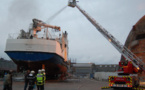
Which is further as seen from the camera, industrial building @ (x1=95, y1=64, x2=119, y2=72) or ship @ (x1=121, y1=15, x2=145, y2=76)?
industrial building @ (x1=95, y1=64, x2=119, y2=72)

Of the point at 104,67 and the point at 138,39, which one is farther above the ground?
the point at 138,39

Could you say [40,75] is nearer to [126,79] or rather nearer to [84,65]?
[126,79]

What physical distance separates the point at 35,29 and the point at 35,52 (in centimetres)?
518

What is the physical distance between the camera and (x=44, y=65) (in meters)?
17.7

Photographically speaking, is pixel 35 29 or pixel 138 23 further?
pixel 138 23

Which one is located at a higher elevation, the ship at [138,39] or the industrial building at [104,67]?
the ship at [138,39]

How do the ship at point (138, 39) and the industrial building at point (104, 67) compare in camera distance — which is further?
the industrial building at point (104, 67)

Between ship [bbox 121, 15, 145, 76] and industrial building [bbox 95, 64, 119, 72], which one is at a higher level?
ship [bbox 121, 15, 145, 76]

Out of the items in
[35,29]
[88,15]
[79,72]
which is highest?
[88,15]

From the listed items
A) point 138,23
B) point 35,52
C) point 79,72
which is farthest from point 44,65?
point 79,72

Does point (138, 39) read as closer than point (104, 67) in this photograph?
Yes

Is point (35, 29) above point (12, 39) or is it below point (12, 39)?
above

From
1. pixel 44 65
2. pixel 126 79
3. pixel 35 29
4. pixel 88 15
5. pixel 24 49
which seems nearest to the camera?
pixel 126 79

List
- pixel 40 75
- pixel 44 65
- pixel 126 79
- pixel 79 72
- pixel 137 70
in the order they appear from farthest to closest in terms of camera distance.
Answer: pixel 79 72 < pixel 44 65 < pixel 137 70 < pixel 126 79 < pixel 40 75
